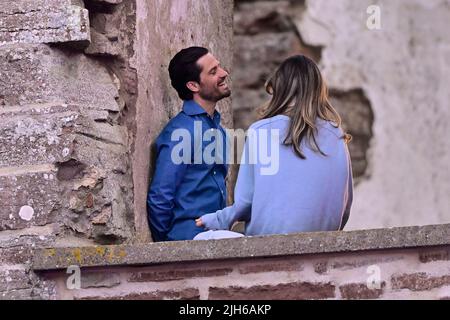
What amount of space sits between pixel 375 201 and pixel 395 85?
639 mm

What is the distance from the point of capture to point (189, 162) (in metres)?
9.90

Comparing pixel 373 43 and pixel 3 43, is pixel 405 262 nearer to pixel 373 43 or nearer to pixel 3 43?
pixel 3 43

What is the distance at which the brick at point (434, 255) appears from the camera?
8484 mm

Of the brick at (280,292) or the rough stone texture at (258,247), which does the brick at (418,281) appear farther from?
the brick at (280,292)

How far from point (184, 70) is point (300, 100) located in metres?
0.90

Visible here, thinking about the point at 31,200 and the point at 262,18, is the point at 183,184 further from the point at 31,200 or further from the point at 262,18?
the point at 262,18

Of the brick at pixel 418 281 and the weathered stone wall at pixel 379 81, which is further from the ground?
the weathered stone wall at pixel 379 81

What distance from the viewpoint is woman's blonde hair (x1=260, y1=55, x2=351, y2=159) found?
9242 millimetres

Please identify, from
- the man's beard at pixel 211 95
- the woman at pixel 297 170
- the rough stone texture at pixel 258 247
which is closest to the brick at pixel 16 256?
the rough stone texture at pixel 258 247

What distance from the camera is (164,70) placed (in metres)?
A: 10.1

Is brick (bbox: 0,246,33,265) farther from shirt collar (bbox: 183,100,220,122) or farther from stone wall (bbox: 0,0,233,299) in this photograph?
shirt collar (bbox: 183,100,220,122)

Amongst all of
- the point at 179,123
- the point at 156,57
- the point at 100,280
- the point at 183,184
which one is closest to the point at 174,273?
the point at 100,280

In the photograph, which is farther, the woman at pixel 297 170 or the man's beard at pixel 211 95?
the man's beard at pixel 211 95

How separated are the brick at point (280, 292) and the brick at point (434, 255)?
0.33 metres
